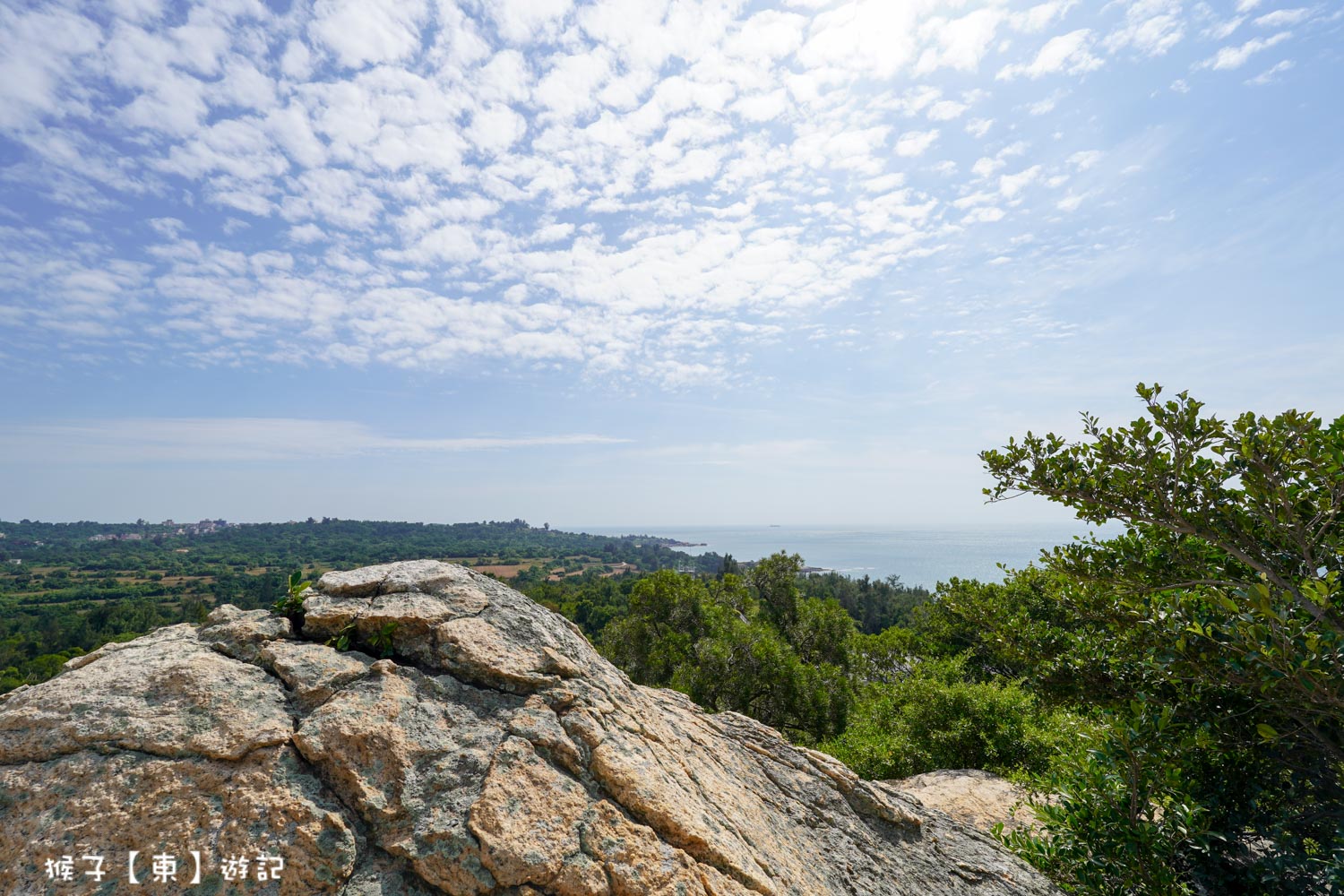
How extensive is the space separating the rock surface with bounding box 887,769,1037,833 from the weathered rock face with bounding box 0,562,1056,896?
407 cm

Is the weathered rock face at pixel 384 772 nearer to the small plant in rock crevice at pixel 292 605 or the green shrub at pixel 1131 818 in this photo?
the small plant in rock crevice at pixel 292 605

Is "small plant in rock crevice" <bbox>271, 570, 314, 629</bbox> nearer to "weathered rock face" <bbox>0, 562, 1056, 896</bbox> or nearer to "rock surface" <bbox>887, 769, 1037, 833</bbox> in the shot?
"weathered rock face" <bbox>0, 562, 1056, 896</bbox>

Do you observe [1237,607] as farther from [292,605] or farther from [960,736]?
[960,736]

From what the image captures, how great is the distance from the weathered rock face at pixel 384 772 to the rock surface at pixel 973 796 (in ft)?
13.4

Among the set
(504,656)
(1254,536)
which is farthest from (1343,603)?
(504,656)

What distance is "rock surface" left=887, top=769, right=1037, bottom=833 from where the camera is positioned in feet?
30.6

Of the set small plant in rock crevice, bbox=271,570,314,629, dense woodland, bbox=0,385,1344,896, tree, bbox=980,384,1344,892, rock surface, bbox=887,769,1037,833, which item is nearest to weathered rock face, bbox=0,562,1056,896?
small plant in rock crevice, bbox=271,570,314,629

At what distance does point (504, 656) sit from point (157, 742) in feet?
8.14

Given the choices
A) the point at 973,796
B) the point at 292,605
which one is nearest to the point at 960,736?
the point at 973,796

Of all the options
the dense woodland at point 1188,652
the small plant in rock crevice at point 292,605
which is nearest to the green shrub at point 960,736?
the dense woodland at point 1188,652

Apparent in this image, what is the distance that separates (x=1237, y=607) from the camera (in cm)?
465

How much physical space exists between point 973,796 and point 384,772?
10611mm

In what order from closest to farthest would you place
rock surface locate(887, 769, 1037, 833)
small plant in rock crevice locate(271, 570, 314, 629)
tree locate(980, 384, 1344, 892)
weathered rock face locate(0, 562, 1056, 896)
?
weathered rock face locate(0, 562, 1056, 896) < tree locate(980, 384, 1344, 892) < small plant in rock crevice locate(271, 570, 314, 629) < rock surface locate(887, 769, 1037, 833)

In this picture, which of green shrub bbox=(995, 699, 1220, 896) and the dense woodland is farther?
green shrub bbox=(995, 699, 1220, 896)
